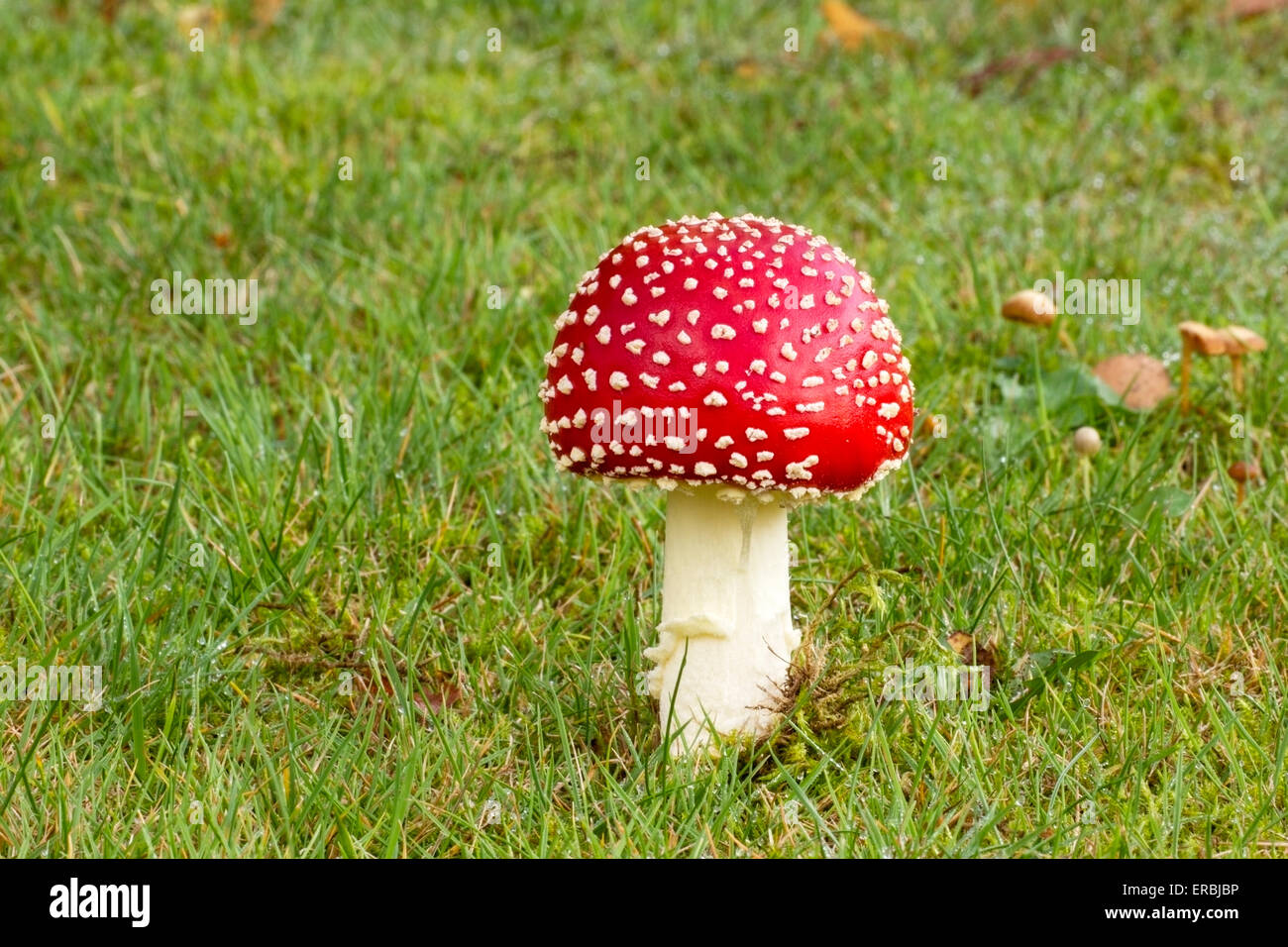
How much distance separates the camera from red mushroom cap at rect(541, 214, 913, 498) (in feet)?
9.61

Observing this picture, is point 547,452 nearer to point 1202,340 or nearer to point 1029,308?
point 1029,308

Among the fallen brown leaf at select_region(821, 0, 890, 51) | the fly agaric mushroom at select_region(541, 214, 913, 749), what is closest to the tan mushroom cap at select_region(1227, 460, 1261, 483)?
the fly agaric mushroom at select_region(541, 214, 913, 749)

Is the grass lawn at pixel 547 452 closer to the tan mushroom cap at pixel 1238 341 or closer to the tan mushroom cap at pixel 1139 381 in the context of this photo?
the tan mushroom cap at pixel 1139 381

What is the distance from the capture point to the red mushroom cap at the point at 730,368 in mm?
2928

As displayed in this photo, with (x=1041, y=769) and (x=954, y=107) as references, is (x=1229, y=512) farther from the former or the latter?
(x=954, y=107)

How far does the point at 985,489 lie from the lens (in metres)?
3.86

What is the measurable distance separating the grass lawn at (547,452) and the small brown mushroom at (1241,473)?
56 millimetres

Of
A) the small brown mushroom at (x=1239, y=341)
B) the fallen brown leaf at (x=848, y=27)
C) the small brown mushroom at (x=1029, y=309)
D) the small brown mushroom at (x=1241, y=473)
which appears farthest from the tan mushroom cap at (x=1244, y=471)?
the fallen brown leaf at (x=848, y=27)

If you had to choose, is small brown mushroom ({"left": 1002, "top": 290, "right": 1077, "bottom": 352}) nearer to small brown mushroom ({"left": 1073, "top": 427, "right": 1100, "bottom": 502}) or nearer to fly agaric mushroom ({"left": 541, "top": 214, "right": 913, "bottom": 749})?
small brown mushroom ({"left": 1073, "top": 427, "right": 1100, "bottom": 502})

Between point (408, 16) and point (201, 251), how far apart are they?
8.92ft

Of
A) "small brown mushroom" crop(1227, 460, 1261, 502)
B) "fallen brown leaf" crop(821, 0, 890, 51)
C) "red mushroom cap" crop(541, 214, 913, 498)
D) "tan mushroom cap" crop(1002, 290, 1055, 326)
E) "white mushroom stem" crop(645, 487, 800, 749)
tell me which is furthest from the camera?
"fallen brown leaf" crop(821, 0, 890, 51)

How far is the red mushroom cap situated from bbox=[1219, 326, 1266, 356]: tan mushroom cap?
1715mm

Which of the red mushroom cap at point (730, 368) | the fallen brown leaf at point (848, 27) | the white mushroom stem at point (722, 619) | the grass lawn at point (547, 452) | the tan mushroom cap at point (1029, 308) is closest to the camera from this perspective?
the red mushroom cap at point (730, 368)

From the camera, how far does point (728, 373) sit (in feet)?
9.58
